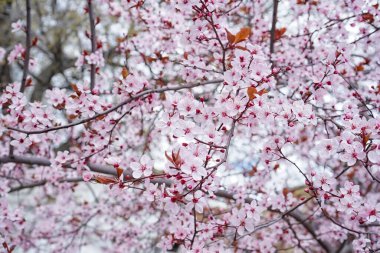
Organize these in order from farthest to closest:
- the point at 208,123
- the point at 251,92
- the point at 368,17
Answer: the point at 368,17 → the point at 208,123 → the point at 251,92

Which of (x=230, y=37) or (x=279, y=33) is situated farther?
(x=279, y=33)

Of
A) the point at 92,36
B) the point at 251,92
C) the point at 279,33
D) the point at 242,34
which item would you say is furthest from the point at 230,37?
the point at 92,36

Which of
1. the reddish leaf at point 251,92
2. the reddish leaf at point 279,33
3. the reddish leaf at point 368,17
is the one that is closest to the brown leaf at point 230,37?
the reddish leaf at point 251,92

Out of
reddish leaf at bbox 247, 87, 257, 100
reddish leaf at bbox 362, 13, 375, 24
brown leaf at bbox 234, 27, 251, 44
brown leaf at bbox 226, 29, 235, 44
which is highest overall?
reddish leaf at bbox 362, 13, 375, 24

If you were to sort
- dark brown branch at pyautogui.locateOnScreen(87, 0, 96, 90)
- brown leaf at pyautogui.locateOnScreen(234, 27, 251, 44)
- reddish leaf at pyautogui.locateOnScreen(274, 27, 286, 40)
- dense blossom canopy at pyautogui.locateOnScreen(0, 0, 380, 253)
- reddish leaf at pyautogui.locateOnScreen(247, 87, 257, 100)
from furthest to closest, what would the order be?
reddish leaf at pyautogui.locateOnScreen(274, 27, 286, 40), dark brown branch at pyautogui.locateOnScreen(87, 0, 96, 90), brown leaf at pyautogui.locateOnScreen(234, 27, 251, 44), dense blossom canopy at pyautogui.locateOnScreen(0, 0, 380, 253), reddish leaf at pyautogui.locateOnScreen(247, 87, 257, 100)

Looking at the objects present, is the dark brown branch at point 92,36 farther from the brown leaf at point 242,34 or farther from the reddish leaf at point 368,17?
the reddish leaf at point 368,17

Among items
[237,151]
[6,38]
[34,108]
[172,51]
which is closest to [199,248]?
[34,108]

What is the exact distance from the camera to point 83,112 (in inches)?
103

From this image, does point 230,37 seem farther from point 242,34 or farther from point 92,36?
point 92,36

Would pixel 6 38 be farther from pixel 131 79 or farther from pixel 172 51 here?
pixel 131 79

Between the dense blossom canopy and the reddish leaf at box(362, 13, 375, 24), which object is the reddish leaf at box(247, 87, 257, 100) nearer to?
the dense blossom canopy

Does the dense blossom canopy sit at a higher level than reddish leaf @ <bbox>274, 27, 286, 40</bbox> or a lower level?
lower

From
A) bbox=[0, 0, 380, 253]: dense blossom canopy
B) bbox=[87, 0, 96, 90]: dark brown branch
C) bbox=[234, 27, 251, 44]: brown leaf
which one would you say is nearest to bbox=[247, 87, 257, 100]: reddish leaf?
bbox=[0, 0, 380, 253]: dense blossom canopy

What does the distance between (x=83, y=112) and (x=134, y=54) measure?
1.84 meters
